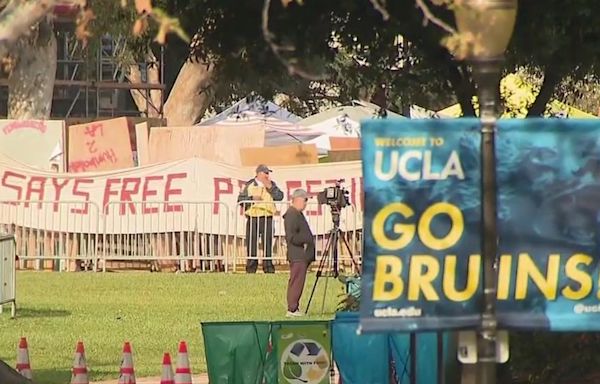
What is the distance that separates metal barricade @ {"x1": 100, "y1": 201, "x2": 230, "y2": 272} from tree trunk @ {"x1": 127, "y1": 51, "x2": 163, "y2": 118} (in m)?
17.7

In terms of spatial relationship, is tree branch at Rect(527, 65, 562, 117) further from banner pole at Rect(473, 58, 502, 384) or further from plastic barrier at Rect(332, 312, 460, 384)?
banner pole at Rect(473, 58, 502, 384)

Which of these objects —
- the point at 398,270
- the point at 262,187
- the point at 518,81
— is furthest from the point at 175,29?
the point at 262,187

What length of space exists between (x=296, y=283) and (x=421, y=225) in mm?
10784

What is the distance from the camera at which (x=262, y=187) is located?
86.2ft

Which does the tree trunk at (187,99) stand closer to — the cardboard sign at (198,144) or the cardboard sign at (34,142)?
the cardboard sign at (198,144)

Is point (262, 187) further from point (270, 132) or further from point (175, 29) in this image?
point (175, 29)

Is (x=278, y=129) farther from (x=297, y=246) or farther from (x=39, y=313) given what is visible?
(x=39, y=313)

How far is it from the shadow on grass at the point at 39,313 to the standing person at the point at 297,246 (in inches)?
111

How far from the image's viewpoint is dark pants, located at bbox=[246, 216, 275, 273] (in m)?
26.2

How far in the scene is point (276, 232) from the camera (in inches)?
1042

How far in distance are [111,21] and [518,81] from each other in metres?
4.82

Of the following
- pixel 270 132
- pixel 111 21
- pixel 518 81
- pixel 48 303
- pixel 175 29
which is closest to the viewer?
pixel 175 29

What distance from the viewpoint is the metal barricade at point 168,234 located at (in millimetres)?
26641

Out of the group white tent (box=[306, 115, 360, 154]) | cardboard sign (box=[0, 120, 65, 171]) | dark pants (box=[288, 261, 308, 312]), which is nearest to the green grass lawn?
dark pants (box=[288, 261, 308, 312])
